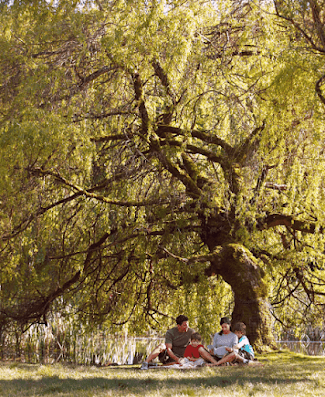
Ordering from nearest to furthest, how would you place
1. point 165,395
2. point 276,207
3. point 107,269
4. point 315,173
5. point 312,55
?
point 165,395 < point 312,55 < point 315,173 < point 276,207 < point 107,269

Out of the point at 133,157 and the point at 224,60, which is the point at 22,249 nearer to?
the point at 133,157

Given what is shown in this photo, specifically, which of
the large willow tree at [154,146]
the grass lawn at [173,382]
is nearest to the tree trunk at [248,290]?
the large willow tree at [154,146]

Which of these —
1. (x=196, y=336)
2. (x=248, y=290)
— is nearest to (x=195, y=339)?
(x=196, y=336)

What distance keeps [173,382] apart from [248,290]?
3.76 metres

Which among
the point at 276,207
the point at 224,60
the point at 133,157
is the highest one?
the point at 224,60

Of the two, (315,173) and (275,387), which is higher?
(315,173)

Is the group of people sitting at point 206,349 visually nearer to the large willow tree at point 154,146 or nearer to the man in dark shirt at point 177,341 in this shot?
the man in dark shirt at point 177,341

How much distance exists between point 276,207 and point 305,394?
4915 mm

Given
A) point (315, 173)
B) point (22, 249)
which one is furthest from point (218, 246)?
point (22, 249)

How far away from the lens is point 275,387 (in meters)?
4.87

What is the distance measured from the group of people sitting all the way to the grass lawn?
1.67ft

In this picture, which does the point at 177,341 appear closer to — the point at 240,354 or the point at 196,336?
the point at 196,336

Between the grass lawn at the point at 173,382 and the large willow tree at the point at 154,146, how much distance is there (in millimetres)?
2537

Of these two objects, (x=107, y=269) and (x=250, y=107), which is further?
(x=107, y=269)
